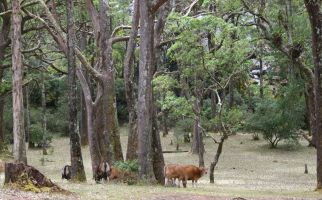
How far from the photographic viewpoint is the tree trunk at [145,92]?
1366cm

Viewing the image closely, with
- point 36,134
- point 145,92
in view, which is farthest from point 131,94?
point 36,134

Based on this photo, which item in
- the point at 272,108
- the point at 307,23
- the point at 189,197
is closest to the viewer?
the point at 189,197

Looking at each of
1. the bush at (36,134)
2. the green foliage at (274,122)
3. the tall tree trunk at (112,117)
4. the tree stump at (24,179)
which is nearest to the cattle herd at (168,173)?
the tall tree trunk at (112,117)

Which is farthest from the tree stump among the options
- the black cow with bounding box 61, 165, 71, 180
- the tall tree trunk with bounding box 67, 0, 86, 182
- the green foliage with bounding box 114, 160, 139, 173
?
the black cow with bounding box 61, 165, 71, 180

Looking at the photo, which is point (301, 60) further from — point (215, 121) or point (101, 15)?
point (101, 15)

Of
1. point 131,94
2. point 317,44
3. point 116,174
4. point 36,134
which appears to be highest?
point 317,44

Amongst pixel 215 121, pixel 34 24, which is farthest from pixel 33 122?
pixel 215 121

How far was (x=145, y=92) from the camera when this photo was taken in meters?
13.7

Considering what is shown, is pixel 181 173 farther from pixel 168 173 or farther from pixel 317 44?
pixel 317 44

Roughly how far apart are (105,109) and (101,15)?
3148 millimetres

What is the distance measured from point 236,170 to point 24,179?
17449mm

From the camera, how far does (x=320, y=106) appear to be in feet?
44.7

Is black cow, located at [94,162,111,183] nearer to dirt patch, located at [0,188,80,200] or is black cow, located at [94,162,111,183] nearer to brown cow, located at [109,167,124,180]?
brown cow, located at [109,167,124,180]

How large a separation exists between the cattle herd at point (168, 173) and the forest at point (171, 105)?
31 mm
